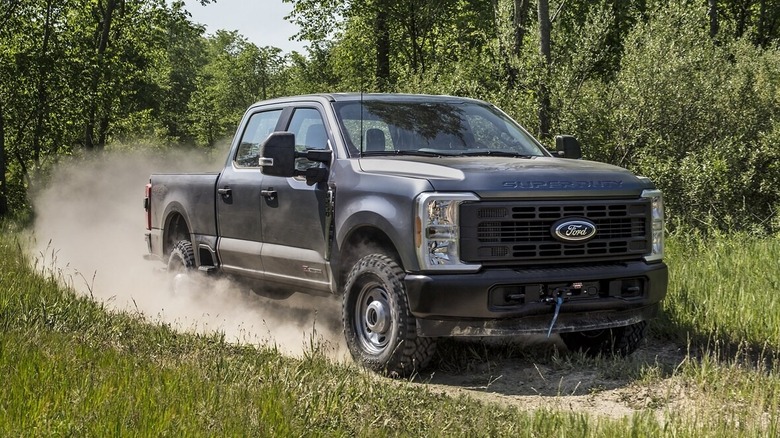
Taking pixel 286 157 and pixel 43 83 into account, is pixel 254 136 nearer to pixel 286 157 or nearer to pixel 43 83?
pixel 286 157

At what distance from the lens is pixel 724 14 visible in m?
37.3

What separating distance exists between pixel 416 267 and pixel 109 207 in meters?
16.8

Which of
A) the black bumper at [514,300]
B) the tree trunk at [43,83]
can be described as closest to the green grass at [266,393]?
the black bumper at [514,300]

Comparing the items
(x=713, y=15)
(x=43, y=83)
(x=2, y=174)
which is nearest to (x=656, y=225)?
(x=713, y=15)

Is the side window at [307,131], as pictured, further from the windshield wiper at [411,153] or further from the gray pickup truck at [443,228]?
the windshield wiper at [411,153]

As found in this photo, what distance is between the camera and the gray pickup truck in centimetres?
632

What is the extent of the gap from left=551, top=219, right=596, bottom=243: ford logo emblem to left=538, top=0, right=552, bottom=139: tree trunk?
8.74m

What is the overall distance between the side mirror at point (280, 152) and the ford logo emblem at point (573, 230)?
2039 mm

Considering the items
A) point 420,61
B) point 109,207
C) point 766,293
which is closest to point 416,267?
point 766,293

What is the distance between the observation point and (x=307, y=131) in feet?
26.6

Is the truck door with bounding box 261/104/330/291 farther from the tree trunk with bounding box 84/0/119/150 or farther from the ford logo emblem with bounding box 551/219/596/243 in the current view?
the tree trunk with bounding box 84/0/119/150

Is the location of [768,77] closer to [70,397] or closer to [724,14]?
[70,397]

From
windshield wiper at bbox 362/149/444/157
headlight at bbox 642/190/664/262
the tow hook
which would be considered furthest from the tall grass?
windshield wiper at bbox 362/149/444/157

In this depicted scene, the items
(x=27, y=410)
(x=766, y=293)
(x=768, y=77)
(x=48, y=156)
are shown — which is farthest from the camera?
(x=48, y=156)
